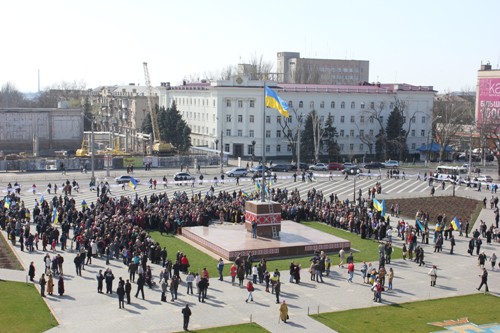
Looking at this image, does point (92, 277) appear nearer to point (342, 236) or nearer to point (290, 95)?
point (342, 236)

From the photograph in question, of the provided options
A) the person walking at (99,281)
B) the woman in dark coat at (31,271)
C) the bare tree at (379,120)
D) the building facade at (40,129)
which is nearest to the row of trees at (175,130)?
the building facade at (40,129)

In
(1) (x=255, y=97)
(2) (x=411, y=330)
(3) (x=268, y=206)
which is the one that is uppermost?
(1) (x=255, y=97)

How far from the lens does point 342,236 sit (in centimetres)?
3753

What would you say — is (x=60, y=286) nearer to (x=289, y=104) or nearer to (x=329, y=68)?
(x=289, y=104)

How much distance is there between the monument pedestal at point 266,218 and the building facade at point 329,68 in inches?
4107

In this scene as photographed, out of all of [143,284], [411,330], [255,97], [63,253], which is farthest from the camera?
[255,97]

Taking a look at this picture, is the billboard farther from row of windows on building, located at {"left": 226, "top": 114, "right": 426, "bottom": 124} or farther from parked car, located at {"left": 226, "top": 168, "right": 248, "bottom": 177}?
parked car, located at {"left": 226, "top": 168, "right": 248, "bottom": 177}

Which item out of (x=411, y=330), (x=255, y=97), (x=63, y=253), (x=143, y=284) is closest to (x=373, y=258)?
(x=411, y=330)

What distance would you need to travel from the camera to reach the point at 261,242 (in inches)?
1321

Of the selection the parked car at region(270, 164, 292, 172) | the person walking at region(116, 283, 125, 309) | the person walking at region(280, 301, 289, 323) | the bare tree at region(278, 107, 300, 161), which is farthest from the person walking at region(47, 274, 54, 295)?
the bare tree at region(278, 107, 300, 161)

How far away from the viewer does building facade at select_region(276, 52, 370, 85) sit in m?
147

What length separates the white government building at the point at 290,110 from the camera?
272ft

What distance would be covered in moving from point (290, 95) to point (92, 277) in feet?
194

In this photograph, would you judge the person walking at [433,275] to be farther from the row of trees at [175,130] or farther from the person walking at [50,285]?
the row of trees at [175,130]
